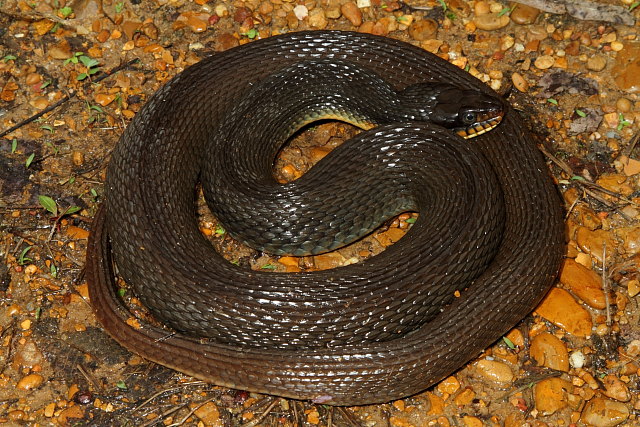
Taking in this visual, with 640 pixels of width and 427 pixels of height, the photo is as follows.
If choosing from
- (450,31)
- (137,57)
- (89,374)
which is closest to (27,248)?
(89,374)

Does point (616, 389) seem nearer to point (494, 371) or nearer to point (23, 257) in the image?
point (494, 371)

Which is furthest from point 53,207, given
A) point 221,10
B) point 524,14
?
point 524,14

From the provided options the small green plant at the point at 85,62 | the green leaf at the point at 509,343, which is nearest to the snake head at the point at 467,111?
the green leaf at the point at 509,343

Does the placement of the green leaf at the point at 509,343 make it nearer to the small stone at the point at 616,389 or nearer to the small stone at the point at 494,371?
the small stone at the point at 494,371

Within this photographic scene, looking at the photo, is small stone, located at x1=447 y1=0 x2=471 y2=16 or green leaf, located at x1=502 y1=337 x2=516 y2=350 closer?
green leaf, located at x1=502 y1=337 x2=516 y2=350

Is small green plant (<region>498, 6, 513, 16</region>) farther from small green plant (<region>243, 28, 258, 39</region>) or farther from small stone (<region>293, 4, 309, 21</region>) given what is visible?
small green plant (<region>243, 28, 258, 39</region>)

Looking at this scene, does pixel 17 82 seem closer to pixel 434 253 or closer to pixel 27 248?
pixel 27 248

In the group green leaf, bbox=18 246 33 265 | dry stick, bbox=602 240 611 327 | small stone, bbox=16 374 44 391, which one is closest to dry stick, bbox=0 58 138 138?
green leaf, bbox=18 246 33 265
